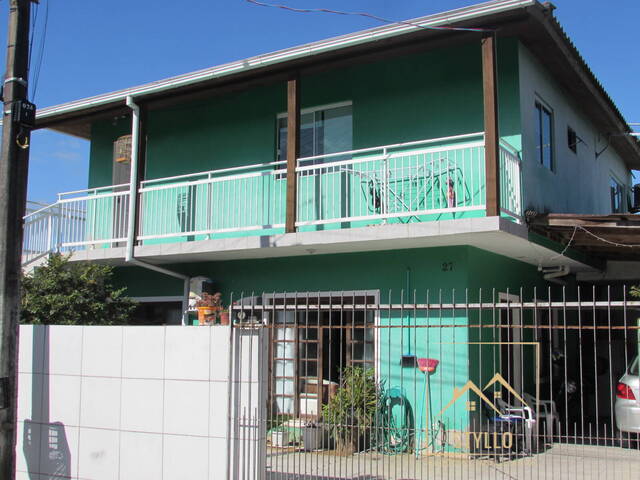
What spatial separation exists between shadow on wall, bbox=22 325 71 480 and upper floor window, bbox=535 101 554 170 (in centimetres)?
818

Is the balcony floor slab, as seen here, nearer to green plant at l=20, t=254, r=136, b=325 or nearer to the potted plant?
the potted plant

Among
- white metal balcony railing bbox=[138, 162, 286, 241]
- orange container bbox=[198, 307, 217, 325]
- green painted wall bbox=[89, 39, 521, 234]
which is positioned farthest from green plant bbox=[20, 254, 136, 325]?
green painted wall bbox=[89, 39, 521, 234]

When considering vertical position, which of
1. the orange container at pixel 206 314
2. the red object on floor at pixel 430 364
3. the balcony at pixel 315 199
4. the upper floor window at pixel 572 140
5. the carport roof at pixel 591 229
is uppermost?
the upper floor window at pixel 572 140

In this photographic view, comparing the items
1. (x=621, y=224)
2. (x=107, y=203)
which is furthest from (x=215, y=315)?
(x=621, y=224)

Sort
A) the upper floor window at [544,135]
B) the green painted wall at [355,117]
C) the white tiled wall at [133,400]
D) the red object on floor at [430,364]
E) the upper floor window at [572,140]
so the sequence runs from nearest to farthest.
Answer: the white tiled wall at [133,400]
the red object on floor at [430,364]
the green painted wall at [355,117]
the upper floor window at [544,135]
the upper floor window at [572,140]

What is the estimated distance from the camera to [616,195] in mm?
17875

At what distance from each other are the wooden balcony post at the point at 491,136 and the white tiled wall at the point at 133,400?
412cm

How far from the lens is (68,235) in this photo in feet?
41.0

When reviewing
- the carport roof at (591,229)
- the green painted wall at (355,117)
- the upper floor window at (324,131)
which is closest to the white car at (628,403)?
the carport roof at (591,229)

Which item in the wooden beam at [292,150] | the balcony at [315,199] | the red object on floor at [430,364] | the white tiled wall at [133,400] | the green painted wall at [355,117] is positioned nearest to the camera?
the white tiled wall at [133,400]

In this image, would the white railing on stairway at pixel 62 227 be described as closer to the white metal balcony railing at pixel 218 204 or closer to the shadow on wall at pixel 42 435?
the white metal balcony railing at pixel 218 204

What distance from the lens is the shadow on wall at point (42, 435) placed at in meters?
7.48

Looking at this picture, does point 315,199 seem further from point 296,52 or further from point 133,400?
point 133,400

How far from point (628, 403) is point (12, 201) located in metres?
8.13
